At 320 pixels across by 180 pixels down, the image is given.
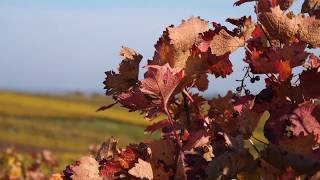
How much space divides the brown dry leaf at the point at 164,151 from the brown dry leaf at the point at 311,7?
1.44ft

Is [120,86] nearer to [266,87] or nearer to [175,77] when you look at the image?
[175,77]

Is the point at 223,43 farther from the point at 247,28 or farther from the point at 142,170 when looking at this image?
the point at 142,170

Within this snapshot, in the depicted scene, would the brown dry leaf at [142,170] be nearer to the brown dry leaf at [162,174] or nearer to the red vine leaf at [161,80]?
the brown dry leaf at [162,174]

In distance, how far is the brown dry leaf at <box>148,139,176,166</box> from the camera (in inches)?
49.1

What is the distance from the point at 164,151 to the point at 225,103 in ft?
0.60

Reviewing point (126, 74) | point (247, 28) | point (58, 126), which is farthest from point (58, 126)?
point (247, 28)

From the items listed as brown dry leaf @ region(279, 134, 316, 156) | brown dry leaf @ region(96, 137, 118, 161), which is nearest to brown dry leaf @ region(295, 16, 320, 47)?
brown dry leaf @ region(279, 134, 316, 156)

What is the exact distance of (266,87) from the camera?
4.25ft

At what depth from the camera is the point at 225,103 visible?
133 centimetres

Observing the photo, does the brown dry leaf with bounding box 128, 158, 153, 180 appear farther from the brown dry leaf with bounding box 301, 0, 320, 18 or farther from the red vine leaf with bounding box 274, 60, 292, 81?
the brown dry leaf with bounding box 301, 0, 320, 18

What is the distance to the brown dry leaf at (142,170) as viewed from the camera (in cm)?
118

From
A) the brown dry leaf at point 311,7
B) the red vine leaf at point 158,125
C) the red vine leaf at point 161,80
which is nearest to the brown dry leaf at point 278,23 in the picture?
the brown dry leaf at point 311,7

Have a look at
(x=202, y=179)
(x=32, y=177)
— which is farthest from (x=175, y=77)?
(x=32, y=177)

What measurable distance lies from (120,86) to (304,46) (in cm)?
41
